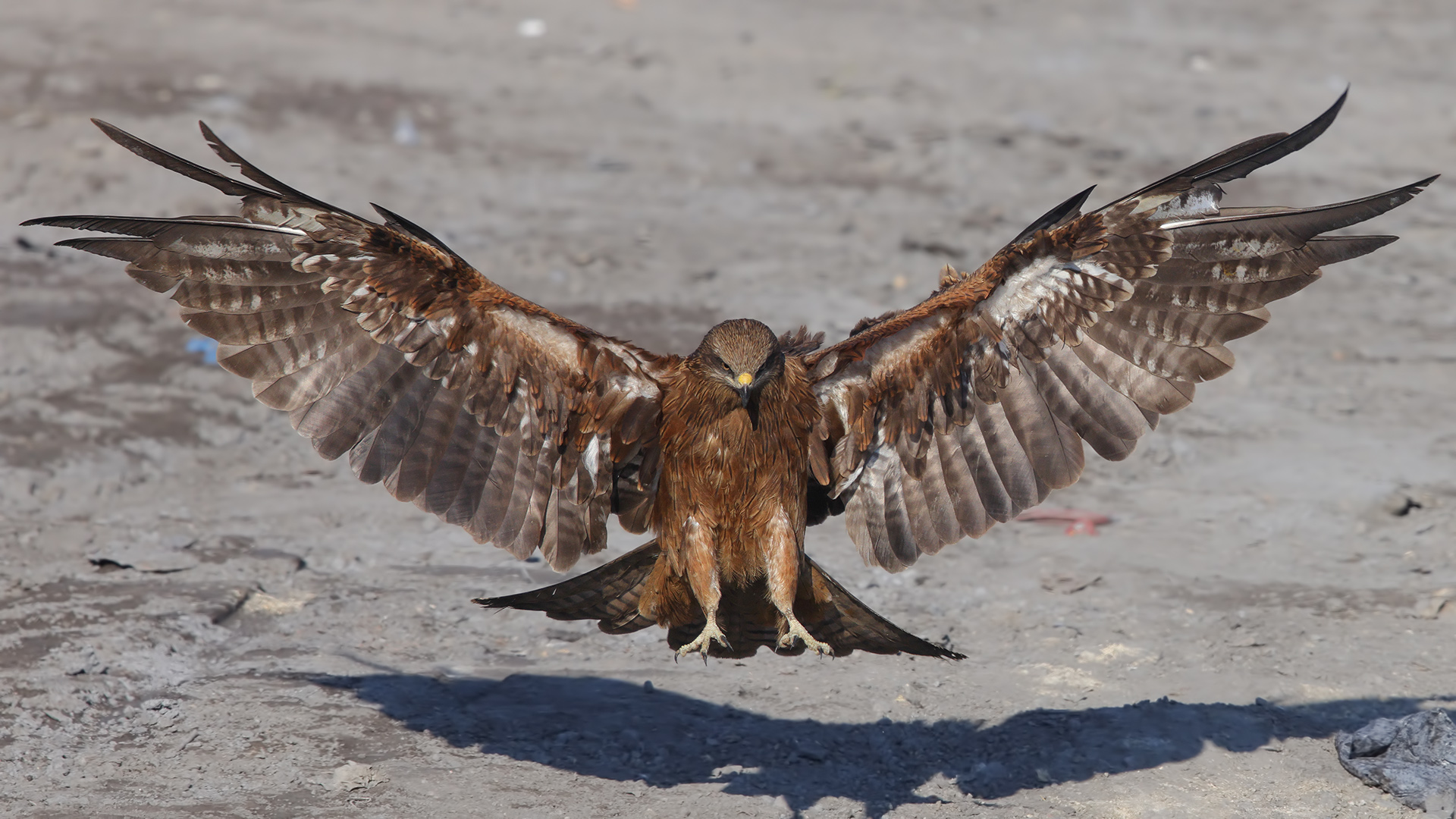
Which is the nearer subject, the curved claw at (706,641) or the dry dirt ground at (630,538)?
the curved claw at (706,641)

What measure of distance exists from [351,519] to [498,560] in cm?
86

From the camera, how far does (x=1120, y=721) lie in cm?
544

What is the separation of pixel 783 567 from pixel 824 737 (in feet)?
2.90

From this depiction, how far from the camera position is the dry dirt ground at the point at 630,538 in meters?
5.25

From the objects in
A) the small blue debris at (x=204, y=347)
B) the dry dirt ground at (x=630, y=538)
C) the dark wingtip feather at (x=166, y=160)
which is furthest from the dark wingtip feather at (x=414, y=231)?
the small blue debris at (x=204, y=347)

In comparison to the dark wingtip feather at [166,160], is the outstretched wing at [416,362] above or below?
below

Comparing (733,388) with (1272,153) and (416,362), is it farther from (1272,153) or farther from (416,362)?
(1272,153)

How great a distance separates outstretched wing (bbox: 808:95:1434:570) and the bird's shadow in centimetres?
79

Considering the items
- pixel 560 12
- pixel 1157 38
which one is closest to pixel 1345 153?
pixel 1157 38

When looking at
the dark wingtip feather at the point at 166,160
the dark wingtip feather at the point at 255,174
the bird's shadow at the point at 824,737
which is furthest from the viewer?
the bird's shadow at the point at 824,737

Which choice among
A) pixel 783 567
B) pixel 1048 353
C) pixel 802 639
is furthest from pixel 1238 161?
pixel 802 639

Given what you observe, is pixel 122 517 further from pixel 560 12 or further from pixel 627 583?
pixel 560 12

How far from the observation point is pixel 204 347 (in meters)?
8.34

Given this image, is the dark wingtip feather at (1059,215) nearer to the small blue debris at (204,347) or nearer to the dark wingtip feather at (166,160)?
the dark wingtip feather at (166,160)
